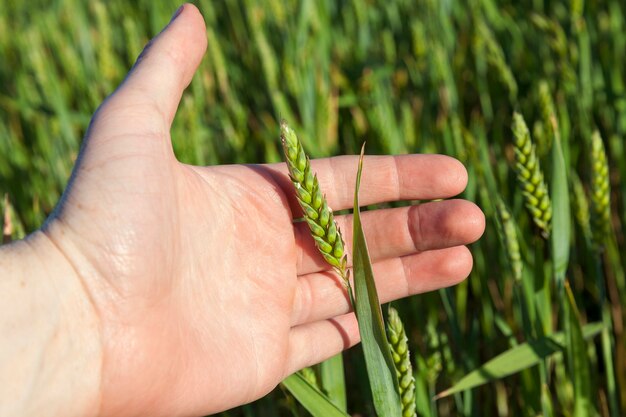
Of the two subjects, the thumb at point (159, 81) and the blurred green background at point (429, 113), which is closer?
the thumb at point (159, 81)

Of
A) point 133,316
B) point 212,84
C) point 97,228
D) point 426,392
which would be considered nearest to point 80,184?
point 97,228

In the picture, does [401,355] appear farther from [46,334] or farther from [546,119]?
[546,119]

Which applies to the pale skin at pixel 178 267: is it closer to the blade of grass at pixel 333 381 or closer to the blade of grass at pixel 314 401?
the blade of grass at pixel 333 381

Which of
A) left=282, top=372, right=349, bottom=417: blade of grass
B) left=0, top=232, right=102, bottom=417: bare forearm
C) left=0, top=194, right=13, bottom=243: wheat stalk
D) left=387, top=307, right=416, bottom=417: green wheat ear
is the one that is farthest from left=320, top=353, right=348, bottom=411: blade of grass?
left=0, top=194, right=13, bottom=243: wheat stalk

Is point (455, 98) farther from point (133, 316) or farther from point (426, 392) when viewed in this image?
point (133, 316)

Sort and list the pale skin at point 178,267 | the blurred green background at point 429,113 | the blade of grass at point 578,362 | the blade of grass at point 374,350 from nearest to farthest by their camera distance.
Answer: the blade of grass at point 374,350, the pale skin at point 178,267, the blade of grass at point 578,362, the blurred green background at point 429,113

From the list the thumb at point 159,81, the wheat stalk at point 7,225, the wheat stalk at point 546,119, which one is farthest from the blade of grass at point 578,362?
the wheat stalk at point 7,225

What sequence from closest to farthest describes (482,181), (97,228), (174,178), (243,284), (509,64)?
(97,228)
(174,178)
(243,284)
(482,181)
(509,64)
